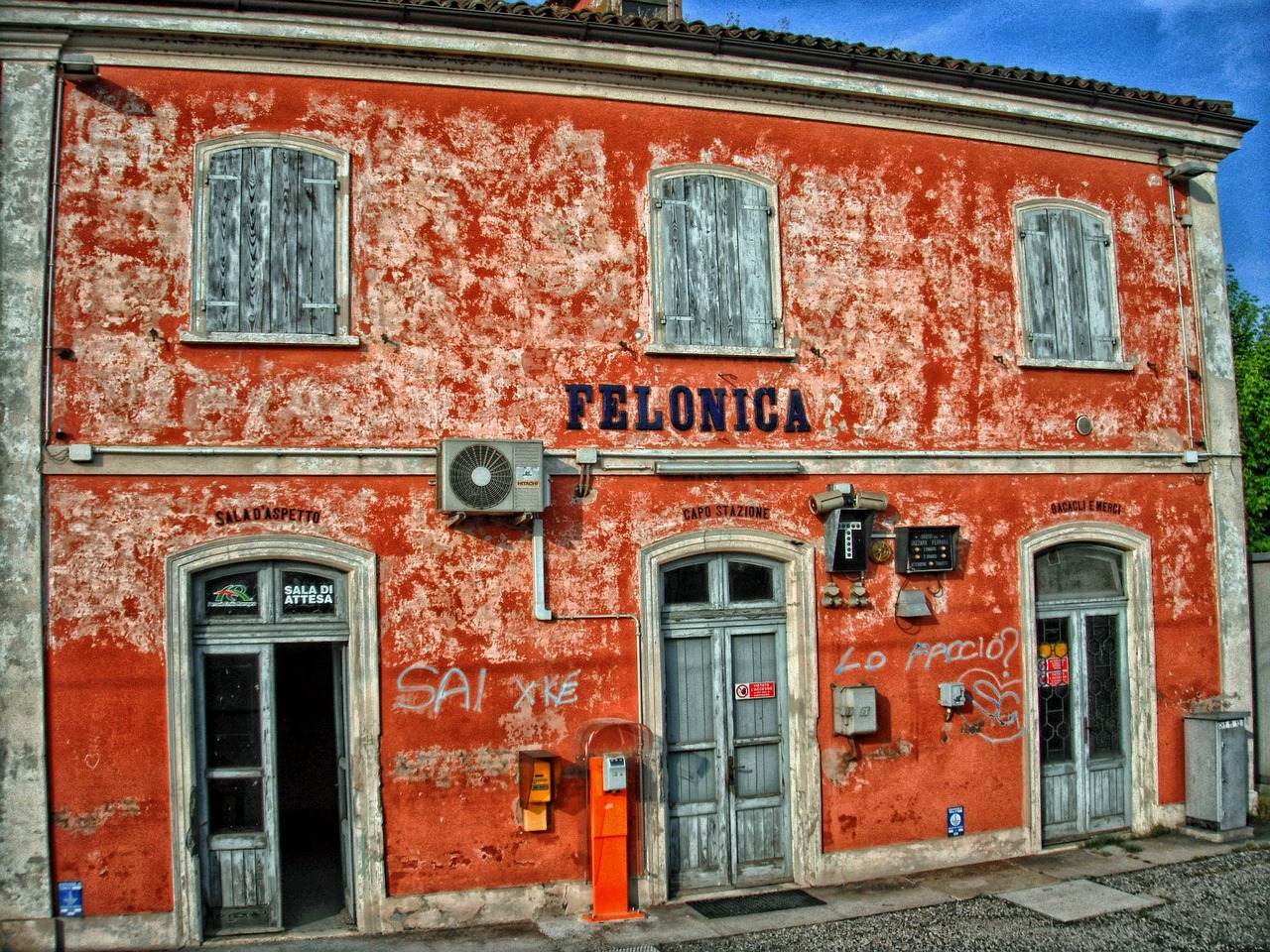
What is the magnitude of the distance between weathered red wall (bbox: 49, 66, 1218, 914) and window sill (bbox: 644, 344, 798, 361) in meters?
0.08

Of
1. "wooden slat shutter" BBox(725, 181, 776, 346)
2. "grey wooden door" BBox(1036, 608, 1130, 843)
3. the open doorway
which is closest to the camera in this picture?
"wooden slat shutter" BBox(725, 181, 776, 346)

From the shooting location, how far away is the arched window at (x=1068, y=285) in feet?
33.2

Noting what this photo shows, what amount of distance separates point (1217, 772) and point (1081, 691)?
1363 millimetres

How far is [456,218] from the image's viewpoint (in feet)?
27.7

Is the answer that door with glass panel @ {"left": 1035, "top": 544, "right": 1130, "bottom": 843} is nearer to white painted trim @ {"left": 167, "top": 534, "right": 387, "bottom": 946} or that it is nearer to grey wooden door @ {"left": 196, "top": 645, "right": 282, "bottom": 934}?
white painted trim @ {"left": 167, "top": 534, "right": 387, "bottom": 946}

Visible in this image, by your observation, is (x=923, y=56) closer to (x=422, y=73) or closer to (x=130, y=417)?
(x=422, y=73)

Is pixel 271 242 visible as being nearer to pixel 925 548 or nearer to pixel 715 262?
pixel 715 262

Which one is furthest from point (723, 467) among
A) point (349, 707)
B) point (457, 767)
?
point (349, 707)

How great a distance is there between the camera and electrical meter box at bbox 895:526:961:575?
9.34m

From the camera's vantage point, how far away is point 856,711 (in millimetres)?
8867

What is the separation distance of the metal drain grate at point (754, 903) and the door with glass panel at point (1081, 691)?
274 centimetres

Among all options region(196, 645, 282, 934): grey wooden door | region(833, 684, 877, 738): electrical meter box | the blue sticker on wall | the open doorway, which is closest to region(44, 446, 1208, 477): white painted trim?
region(196, 645, 282, 934): grey wooden door

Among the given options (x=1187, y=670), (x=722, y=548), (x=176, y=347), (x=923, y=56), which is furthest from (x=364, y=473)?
(x=1187, y=670)

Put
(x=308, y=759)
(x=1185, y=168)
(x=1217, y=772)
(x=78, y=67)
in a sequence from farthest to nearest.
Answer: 1. (x=308, y=759)
2. (x=1185, y=168)
3. (x=1217, y=772)
4. (x=78, y=67)
